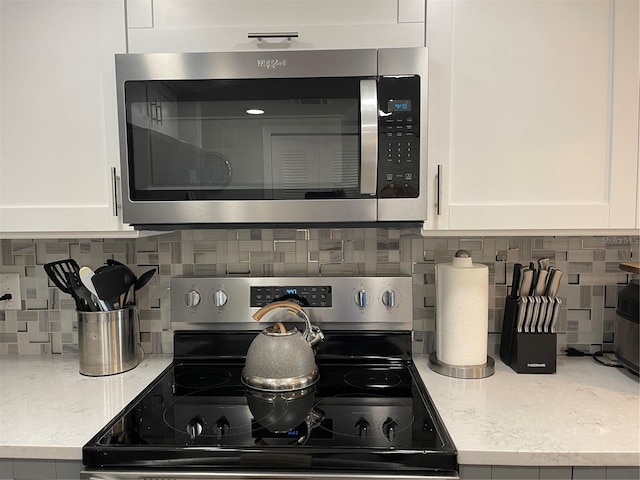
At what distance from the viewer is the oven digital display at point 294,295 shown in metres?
1.54

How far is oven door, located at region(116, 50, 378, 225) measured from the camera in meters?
1.23

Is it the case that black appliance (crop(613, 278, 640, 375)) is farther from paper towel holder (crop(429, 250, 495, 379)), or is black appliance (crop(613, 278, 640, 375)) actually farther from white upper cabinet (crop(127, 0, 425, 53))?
white upper cabinet (crop(127, 0, 425, 53))

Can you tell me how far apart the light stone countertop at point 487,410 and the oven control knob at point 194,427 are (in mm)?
190

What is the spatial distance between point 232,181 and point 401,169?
0.42m

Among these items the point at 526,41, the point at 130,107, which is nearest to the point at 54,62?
the point at 130,107

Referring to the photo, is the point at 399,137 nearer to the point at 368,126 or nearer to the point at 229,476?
the point at 368,126

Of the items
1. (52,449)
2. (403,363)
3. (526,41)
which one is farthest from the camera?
(403,363)

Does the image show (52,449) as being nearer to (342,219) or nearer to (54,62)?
(342,219)

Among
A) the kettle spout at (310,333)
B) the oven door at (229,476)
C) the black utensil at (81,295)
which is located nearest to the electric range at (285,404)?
the oven door at (229,476)

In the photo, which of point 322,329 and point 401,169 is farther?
A: point 322,329

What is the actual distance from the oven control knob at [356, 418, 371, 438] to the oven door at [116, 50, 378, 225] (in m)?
0.48

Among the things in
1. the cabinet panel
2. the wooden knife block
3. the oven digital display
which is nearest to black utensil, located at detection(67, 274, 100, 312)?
the oven digital display

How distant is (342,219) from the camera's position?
1245mm

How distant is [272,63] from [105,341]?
90cm
